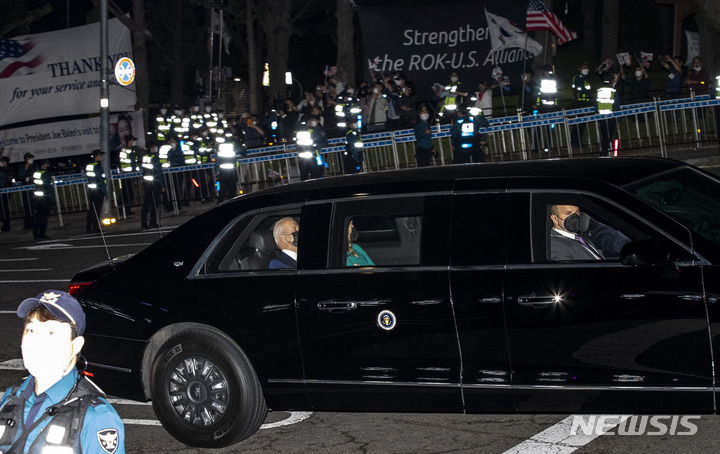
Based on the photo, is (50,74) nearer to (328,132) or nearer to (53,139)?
(53,139)

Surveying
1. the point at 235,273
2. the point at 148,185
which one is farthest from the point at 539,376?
the point at 148,185

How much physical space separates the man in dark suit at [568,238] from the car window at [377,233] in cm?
82

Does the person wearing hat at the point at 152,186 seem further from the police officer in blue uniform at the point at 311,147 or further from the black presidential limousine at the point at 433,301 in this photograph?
the black presidential limousine at the point at 433,301

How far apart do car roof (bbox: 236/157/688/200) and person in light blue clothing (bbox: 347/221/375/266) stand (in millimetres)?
322

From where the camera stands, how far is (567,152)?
76.7ft

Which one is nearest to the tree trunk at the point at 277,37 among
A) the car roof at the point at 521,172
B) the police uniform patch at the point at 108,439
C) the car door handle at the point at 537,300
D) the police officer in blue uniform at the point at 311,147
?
the police officer in blue uniform at the point at 311,147

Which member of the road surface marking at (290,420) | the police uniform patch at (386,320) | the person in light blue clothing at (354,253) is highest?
the person in light blue clothing at (354,253)

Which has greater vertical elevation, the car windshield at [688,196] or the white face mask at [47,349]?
the car windshield at [688,196]

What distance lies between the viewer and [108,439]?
3.21m

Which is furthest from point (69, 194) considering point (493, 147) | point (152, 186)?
point (493, 147)

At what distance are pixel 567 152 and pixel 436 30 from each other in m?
10.6

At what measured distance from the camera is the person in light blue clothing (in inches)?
261

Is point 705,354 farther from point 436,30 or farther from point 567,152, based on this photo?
point 436,30

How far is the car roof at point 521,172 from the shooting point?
19.9 ft
